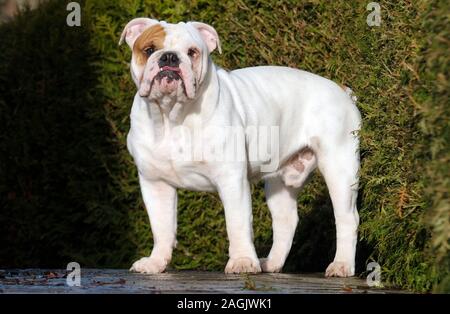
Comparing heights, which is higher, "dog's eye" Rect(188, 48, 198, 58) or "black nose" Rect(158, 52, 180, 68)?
"dog's eye" Rect(188, 48, 198, 58)

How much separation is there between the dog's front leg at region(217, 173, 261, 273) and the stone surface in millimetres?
88

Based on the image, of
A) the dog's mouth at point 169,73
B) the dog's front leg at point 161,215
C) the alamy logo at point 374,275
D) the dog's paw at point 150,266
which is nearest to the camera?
the alamy logo at point 374,275

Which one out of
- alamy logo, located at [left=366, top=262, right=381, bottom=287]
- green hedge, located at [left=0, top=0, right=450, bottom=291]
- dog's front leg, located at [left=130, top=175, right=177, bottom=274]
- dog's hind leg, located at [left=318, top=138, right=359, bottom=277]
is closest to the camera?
alamy logo, located at [left=366, top=262, right=381, bottom=287]

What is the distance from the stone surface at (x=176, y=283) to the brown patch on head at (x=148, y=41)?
127 centimetres

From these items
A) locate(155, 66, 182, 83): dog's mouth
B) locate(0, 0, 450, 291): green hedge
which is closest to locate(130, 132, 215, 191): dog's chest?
locate(155, 66, 182, 83): dog's mouth

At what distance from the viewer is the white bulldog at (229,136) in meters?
6.32

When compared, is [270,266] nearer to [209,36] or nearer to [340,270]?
[340,270]

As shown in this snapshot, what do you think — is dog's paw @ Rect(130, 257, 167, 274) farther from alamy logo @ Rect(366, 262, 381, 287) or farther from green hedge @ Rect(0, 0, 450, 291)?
green hedge @ Rect(0, 0, 450, 291)

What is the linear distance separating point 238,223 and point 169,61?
39.7 inches

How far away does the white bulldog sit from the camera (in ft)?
20.7

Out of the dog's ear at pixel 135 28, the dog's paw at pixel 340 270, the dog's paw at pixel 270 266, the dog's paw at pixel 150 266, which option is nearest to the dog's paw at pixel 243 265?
the dog's paw at pixel 150 266

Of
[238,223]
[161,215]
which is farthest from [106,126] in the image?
[238,223]

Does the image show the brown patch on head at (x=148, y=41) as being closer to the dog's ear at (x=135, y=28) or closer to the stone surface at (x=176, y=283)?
the dog's ear at (x=135, y=28)
